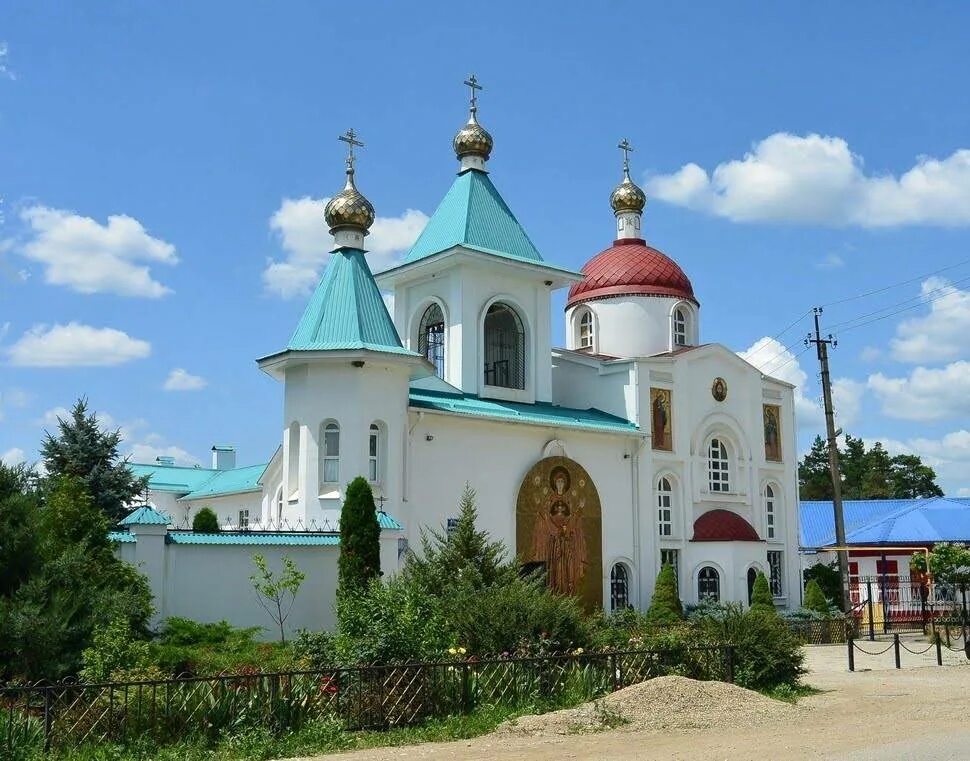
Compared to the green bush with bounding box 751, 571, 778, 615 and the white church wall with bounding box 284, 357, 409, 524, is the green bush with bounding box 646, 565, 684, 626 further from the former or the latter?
the white church wall with bounding box 284, 357, 409, 524

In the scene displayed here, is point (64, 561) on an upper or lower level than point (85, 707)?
upper

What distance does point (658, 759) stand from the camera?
9.74m

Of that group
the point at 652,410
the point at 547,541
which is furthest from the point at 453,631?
the point at 652,410

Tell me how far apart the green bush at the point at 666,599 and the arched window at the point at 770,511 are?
16.3 ft

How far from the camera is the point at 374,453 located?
69.0ft

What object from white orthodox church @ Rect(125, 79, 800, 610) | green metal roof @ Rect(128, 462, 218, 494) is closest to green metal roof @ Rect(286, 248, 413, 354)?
white orthodox church @ Rect(125, 79, 800, 610)

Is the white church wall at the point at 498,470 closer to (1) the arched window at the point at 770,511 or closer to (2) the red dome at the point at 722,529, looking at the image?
(2) the red dome at the point at 722,529

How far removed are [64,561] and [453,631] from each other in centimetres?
461

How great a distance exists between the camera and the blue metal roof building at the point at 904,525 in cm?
3684

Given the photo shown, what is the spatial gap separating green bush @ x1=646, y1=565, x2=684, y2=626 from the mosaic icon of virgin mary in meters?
1.73

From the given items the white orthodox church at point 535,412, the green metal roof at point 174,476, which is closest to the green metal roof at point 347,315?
the white orthodox church at point 535,412

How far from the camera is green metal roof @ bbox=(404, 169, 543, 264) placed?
25.4 metres

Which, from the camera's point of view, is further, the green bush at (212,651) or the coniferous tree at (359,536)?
the coniferous tree at (359,536)

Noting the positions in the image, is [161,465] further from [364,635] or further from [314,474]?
[364,635]
